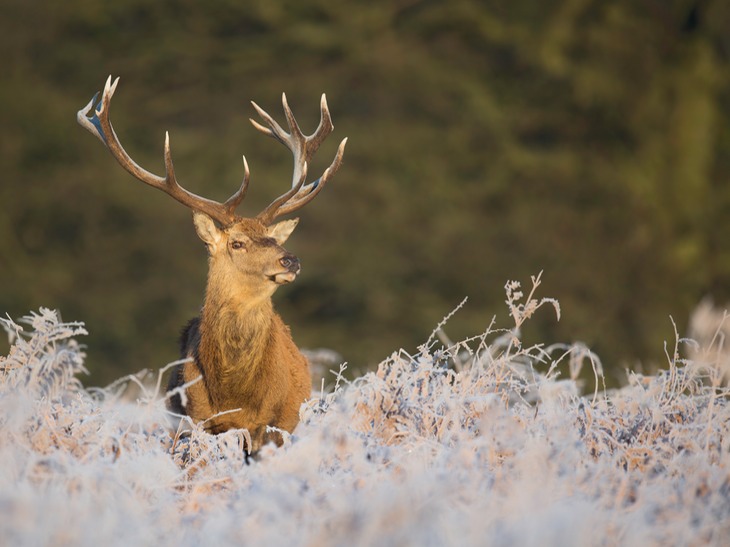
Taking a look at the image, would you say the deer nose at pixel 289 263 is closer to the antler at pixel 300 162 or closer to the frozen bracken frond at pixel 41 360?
the antler at pixel 300 162

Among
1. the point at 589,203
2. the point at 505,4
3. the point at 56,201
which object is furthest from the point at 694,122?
the point at 56,201

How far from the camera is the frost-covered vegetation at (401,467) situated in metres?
3.18

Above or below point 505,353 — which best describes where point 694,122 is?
above

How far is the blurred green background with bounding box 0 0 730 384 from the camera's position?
1705cm

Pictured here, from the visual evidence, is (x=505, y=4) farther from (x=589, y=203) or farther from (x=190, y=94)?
(x=190, y=94)

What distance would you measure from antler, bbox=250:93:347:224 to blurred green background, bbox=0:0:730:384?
1004 cm

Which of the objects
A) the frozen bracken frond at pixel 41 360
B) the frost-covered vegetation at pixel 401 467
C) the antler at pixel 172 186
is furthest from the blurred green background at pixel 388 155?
the frozen bracken frond at pixel 41 360

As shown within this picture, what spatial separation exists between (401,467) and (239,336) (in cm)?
178

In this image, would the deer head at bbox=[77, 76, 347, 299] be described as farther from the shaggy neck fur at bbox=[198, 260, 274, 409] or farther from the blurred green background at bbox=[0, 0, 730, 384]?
the blurred green background at bbox=[0, 0, 730, 384]

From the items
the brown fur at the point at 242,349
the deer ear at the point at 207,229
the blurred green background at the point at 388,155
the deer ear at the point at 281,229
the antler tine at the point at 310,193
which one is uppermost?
the blurred green background at the point at 388,155

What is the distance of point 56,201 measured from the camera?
18.2 meters

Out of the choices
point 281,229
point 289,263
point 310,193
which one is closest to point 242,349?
point 289,263

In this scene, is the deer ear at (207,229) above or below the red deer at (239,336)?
above

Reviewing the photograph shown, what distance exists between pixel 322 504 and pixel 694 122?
15.2m
